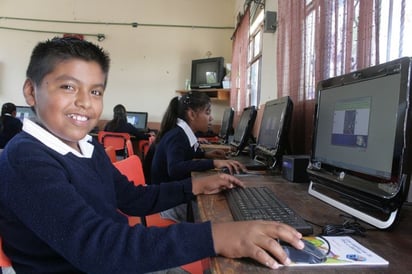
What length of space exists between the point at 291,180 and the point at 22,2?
6.14 metres

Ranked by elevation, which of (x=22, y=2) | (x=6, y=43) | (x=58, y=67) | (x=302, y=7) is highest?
(x=22, y=2)

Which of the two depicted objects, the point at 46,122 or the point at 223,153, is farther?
the point at 223,153

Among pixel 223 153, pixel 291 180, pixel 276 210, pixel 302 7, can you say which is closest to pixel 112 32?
pixel 223 153

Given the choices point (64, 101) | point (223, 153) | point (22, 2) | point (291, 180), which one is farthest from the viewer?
point (22, 2)

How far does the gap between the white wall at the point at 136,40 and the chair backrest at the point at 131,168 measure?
4.70m

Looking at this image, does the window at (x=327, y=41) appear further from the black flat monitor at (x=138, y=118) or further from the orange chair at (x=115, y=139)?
the black flat monitor at (x=138, y=118)

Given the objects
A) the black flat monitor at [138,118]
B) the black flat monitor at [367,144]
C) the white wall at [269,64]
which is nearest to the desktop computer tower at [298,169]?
the black flat monitor at [367,144]

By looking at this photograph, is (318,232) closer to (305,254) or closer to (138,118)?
(305,254)

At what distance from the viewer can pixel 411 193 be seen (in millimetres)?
1013

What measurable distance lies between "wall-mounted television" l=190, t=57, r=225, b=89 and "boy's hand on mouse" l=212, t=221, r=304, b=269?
4.99 meters

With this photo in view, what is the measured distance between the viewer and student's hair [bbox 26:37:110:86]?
31.9 inches

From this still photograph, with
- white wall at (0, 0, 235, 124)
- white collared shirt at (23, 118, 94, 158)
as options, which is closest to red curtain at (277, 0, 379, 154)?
white collared shirt at (23, 118, 94, 158)

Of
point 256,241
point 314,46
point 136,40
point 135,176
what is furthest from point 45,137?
point 136,40

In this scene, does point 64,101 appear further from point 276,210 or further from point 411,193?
point 411,193
